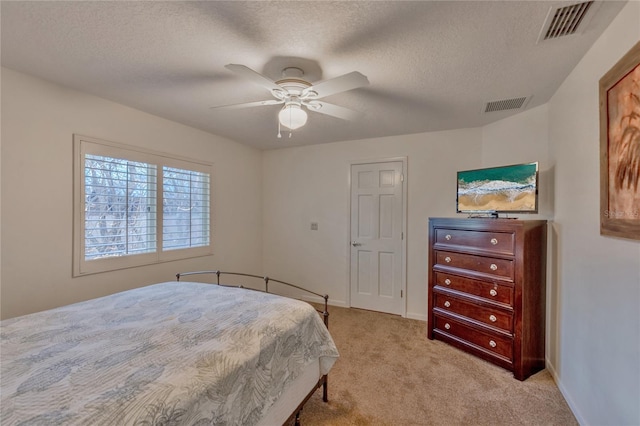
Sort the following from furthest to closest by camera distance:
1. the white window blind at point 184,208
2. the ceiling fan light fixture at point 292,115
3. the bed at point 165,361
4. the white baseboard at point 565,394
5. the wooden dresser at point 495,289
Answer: the white window blind at point 184,208 → the wooden dresser at point 495,289 → the ceiling fan light fixture at point 292,115 → the white baseboard at point 565,394 → the bed at point 165,361

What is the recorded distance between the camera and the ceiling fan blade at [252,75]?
60.1 inches

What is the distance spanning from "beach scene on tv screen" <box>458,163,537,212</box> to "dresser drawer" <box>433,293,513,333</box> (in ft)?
3.03

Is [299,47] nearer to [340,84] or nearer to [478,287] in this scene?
[340,84]

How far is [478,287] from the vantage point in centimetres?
258

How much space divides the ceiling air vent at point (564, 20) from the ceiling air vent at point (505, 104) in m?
0.98

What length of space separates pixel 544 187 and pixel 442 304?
1488 millimetres

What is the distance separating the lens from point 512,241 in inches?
92.0

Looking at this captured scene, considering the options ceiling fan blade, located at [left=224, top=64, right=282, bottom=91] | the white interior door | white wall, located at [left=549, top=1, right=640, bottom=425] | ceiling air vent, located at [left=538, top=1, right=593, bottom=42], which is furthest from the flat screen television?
ceiling fan blade, located at [left=224, top=64, right=282, bottom=91]

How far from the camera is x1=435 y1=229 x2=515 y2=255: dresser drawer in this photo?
2.38m

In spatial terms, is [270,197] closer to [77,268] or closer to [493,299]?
[77,268]

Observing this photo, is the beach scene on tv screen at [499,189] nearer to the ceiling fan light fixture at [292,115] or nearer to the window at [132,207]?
the ceiling fan light fixture at [292,115]

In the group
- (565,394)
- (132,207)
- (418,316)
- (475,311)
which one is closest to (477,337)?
(475,311)

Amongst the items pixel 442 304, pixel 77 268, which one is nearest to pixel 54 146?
pixel 77 268

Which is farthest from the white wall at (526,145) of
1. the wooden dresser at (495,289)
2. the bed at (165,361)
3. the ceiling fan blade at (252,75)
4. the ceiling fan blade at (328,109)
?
the ceiling fan blade at (252,75)
